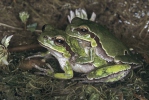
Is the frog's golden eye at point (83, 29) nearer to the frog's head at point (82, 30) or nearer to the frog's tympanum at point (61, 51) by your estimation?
the frog's head at point (82, 30)

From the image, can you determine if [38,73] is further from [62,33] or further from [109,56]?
[109,56]

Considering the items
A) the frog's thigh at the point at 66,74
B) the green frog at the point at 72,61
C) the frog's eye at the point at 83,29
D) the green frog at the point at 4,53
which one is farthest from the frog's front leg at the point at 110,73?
the green frog at the point at 4,53

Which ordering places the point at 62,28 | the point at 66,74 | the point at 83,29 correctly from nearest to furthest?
the point at 83,29
the point at 66,74
the point at 62,28

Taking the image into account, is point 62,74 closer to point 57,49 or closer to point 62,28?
point 57,49

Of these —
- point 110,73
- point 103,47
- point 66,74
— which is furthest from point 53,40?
point 110,73

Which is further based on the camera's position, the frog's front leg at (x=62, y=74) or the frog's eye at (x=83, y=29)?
the frog's front leg at (x=62, y=74)

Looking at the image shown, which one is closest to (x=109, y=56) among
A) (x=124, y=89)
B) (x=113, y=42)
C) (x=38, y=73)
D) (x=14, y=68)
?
(x=113, y=42)

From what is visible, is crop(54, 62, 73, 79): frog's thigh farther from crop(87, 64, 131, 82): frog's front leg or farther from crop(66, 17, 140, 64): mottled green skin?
crop(66, 17, 140, 64): mottled green skin
